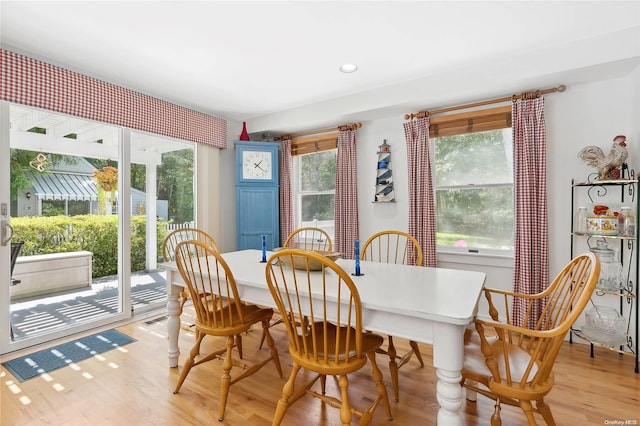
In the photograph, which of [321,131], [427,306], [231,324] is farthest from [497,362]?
[321,131]

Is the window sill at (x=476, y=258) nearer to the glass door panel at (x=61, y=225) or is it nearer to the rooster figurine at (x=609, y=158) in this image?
the rooster figurine at (x=609, y=158)

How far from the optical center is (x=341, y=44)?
93.4 inches

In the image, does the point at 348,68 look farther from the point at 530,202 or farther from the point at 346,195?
the point at 530,202

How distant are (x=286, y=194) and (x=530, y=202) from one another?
9.08ft

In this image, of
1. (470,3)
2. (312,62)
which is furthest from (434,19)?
(312,62)

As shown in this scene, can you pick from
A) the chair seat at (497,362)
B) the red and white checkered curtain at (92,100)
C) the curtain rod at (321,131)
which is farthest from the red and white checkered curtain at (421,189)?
the red and white checkered curtain at (92,100)

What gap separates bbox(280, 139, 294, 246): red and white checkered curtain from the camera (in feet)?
14.0

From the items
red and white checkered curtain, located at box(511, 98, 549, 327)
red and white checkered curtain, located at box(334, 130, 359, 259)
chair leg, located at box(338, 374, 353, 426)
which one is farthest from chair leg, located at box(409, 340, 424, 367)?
red and white checkered curtain, located at box(334, 130, 359, 259)

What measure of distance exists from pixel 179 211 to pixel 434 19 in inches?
127

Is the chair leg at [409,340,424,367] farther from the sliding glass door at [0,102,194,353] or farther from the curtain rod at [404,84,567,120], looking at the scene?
the sliding glass door at [0,102,194,353]

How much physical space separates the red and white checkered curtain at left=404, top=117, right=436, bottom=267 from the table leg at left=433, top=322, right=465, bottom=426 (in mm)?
2051

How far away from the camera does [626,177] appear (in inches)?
94.0

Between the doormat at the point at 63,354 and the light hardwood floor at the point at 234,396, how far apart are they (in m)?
0.08

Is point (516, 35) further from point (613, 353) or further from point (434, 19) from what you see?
point (613, 353)
